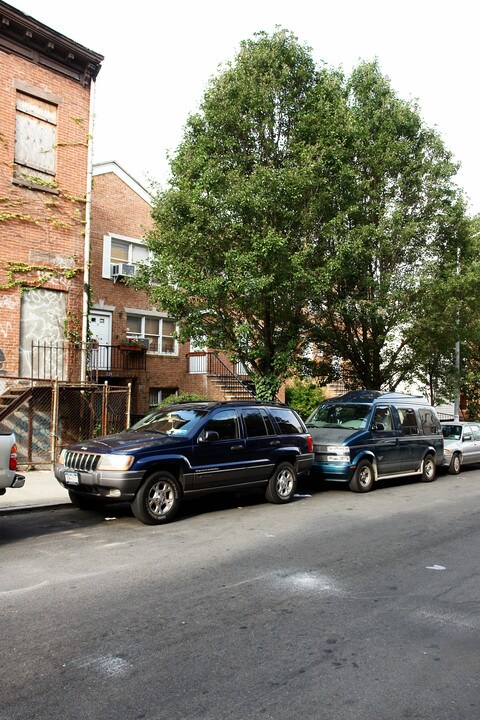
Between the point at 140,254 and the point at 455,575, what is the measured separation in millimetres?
19651

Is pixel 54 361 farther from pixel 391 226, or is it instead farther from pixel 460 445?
pixel 460 445

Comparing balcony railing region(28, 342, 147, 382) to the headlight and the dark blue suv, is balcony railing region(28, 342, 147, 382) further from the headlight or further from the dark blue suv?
the headlight

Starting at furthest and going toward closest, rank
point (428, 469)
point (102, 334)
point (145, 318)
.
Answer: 1. point (145, 318)
2. point (102, 334)
3. point (428, 469)

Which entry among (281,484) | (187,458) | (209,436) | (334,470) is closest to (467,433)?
(334,470)

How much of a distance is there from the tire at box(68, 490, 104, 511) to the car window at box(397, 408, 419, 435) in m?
7.21

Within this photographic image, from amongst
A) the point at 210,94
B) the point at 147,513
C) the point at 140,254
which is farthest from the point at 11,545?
the point at 140,254

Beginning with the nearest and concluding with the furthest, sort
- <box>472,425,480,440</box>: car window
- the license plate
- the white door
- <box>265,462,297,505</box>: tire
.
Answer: the license plate, <box>265,462,297,505</box>: tire, <box>472,425,480,440</box>: car window, the white door

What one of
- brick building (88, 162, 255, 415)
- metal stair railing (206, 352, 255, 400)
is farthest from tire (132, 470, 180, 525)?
metal stair railing (206, 352, 255, 400)

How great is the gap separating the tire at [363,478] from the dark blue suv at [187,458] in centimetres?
151

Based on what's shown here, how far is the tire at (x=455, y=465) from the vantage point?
16516 millimetres

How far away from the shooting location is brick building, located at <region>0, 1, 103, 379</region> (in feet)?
46.1

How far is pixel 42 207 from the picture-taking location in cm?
1470

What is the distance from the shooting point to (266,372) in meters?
15.7

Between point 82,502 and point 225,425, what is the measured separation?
102 inches
